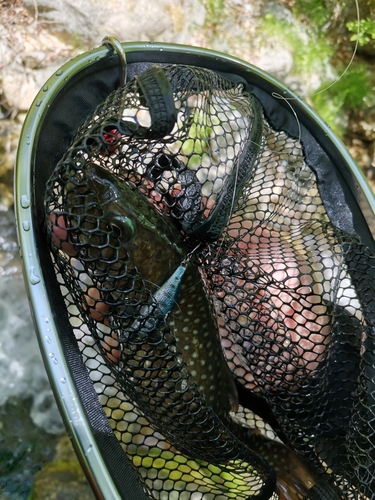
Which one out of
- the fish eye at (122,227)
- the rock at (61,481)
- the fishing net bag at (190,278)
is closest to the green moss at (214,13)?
the fishing net bag at (190,278)

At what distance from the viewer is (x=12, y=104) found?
2.11 m

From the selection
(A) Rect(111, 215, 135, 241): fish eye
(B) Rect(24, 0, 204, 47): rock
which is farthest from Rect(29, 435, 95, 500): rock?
(B) Rect(24, 0, 204, 47): rock

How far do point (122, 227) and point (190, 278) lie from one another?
0.82 feet

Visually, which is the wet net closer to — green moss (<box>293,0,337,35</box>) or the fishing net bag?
the fishing net bag

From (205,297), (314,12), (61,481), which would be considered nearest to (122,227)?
(205,297)

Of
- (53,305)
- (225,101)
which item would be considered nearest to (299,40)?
(225,101)

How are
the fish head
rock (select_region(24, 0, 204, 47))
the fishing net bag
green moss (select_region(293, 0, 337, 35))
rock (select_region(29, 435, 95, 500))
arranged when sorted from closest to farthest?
the fishing net bag
the fish head
rock (select_region(29, 435, 95, 500))
rock (select_region(24, 0, 204, 47))
green moss (select_region(293, 0, 337, 35))

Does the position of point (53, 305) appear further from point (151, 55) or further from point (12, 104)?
point (12, 104)

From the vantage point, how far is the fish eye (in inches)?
39.6

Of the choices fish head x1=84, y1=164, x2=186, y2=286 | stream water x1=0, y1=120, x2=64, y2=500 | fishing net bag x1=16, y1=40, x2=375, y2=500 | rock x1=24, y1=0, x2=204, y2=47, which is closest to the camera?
fishing net bag x1=16, y1=40, x2=375, y2=500

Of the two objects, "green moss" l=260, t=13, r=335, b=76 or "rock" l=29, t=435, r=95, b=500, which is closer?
"rock" l=29, t=435, r=95, b=500

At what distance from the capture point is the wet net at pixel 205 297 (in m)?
0.93

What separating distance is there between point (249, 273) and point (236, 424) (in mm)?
508

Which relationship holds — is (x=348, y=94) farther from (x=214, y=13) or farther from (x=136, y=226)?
(x=136, y=226)
